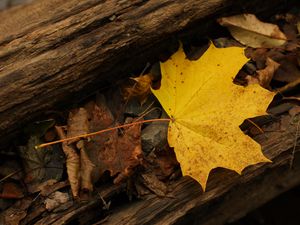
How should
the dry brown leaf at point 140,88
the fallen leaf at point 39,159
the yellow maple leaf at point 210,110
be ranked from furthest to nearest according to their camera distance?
1. the dry brown leaf at point 140,88
2. the fallen leaf at point 39,159
3. the yellow maple leaf at point 210,110

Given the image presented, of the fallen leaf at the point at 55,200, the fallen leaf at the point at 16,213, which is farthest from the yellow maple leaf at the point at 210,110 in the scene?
the fallen leaf at the point at 16,213

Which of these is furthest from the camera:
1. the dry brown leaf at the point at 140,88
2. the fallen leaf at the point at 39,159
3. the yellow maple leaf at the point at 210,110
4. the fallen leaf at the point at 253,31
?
the fallen leaf at the point at 253,31

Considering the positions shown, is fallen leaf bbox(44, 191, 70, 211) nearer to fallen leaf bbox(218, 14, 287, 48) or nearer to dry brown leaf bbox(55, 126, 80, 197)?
dry brown leaf bbox(55, 126, 80, 197)

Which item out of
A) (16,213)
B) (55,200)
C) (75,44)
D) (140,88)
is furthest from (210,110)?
(16,213)

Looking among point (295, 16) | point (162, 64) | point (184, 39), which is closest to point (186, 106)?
point (162, 64)

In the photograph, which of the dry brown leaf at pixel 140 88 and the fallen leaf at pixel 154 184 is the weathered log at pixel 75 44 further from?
the fallen leaf at pixel 154 184

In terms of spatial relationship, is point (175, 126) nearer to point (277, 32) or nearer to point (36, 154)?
point (36, 154)
